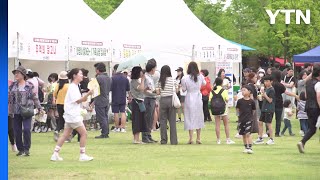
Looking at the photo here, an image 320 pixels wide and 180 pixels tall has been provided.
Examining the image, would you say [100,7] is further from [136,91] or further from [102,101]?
[136,91]

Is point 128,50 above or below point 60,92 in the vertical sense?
above

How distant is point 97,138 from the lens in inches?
876

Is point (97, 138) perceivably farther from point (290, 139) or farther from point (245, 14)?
point (245, 14)

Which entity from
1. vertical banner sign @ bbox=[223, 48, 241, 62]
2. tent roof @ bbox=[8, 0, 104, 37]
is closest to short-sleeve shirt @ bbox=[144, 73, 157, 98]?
tent roof @ bbox=[8, 0, 104, 37]

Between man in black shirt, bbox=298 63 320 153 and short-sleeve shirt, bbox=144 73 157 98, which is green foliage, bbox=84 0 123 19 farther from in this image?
man in black shirt, bbox=298 63 320 153

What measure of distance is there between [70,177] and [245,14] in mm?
54663

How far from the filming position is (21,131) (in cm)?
1716

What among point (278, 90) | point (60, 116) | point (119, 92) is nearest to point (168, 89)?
point (60, 116)

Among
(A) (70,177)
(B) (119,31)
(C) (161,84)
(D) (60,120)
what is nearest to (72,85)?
(A) (70,177)

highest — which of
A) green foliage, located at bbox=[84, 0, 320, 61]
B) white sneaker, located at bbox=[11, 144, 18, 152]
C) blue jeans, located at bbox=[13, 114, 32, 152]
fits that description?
green foliage, located at bbox=[84, 0, 320, 61]

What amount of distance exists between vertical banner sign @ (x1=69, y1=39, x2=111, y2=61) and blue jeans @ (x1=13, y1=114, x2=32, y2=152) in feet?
37.4

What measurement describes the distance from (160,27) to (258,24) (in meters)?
33.3

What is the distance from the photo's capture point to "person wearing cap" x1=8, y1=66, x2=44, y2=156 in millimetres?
16688

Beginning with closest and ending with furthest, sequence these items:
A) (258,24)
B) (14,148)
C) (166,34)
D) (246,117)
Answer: (246,117) < (14,148) < (166,34) < (258,24)
